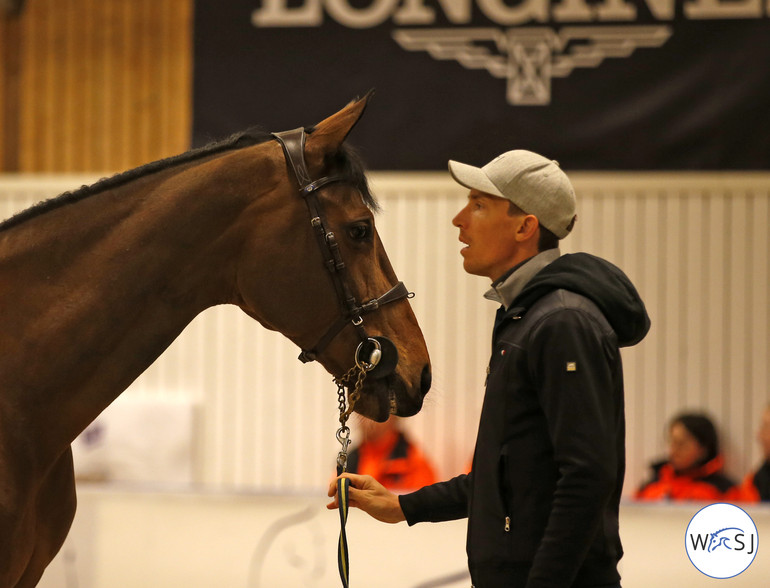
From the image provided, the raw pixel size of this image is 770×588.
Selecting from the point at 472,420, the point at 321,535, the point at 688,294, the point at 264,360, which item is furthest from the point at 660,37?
the point at 321,535

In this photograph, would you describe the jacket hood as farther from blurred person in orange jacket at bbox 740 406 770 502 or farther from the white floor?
blurred person in orange jacket at bbox 740 406 770 502

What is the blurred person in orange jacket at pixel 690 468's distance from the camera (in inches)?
172

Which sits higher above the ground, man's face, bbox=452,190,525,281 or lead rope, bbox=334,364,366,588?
man's face, bbox=452,190,525,281

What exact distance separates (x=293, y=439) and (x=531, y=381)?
383cm

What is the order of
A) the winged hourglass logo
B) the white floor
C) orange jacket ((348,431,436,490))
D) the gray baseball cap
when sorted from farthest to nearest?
1. the winged hourglass logo
2. orange jacket ((348,431,436,490))
3. the white floor
4. the gray baseball cap

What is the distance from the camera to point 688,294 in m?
4.90

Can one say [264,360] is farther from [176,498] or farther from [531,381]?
[531,381]

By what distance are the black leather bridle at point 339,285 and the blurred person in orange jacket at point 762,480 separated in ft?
9.81

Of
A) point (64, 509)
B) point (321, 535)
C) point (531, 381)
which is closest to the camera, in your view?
point (531, 381)

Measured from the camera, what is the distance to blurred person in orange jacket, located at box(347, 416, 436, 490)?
15.3 feet

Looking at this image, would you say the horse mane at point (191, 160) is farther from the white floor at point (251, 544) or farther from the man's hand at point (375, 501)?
the white floor at point (251, 544)

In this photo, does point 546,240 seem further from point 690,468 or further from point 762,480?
point 690,468

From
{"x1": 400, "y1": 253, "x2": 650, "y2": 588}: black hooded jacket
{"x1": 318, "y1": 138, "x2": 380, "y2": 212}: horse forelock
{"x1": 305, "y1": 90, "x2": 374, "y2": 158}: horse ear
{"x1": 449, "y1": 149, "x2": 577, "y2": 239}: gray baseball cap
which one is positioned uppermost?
{"x1": 305, "y1": 90, "x2": 374, "y2": 158}: horse ear

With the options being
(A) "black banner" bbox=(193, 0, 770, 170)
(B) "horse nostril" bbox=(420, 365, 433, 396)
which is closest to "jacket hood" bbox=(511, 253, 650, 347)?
(B) "horse nostril" bbox=(420, 365, 433, 396)
